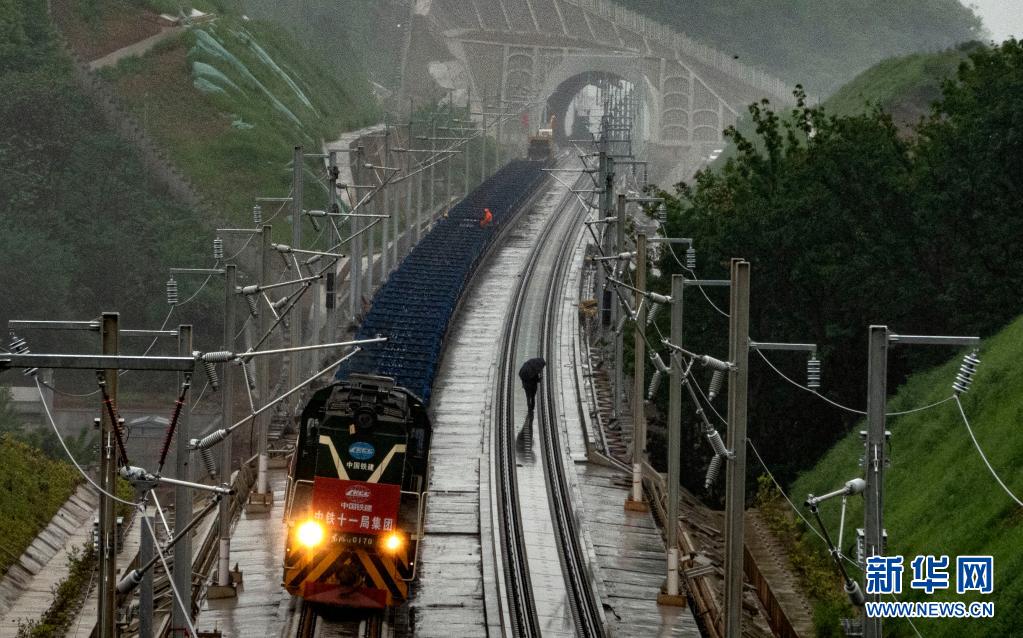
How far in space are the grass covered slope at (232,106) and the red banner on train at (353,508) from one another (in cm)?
6199

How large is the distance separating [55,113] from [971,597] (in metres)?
77.4

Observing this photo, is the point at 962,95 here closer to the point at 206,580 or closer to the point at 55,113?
the point at 206,580

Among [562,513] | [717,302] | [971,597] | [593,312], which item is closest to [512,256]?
[593,312]

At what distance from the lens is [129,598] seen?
30.7 metres

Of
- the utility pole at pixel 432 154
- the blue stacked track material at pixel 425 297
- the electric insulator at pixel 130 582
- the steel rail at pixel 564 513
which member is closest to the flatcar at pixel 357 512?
the steel rail at pixel 564 513

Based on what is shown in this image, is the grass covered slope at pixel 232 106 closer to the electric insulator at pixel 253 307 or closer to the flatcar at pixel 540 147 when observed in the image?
the flatcar at pixel 540 147

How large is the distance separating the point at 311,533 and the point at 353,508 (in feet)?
2.82

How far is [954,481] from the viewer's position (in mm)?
30500

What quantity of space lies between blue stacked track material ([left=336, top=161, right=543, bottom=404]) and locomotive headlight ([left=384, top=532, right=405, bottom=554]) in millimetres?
13018

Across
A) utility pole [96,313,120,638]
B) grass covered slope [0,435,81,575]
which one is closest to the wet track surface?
grass covered slope [0,435,81,575]

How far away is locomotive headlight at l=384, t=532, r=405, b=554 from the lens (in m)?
25.6

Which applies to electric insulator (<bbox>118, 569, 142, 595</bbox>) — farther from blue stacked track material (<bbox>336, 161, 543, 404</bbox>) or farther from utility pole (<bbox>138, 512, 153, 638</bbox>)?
blue stacked track material (<bbox>336, 161, 543, 404</bbox>)

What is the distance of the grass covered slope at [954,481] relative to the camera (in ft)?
84.6

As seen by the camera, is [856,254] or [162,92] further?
[162,92]
